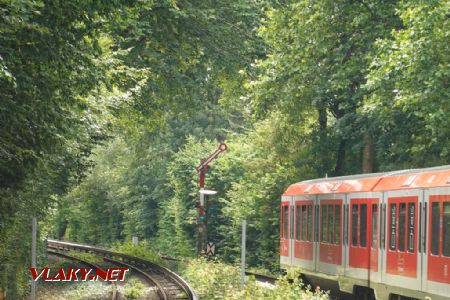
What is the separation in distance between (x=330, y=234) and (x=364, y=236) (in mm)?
2377

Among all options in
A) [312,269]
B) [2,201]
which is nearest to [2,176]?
[2,201]

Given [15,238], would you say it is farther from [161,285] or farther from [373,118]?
[373,118]

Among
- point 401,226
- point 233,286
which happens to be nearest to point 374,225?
point 401,226

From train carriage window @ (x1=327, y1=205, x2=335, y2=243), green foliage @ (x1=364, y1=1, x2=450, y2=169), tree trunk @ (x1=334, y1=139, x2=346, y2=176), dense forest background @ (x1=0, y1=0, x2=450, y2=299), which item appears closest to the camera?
dense forest background @ (x1=0, y1=0, x2=450, y2=299)

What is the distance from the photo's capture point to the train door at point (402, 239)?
58.2 feet

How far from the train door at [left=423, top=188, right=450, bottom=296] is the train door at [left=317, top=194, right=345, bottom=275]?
5259 mm

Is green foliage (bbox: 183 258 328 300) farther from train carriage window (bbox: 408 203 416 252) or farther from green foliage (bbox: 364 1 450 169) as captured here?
green foliage (bbox: 364 1 450 169)

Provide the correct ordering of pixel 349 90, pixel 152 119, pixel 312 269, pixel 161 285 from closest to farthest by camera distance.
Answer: pixel 312 269 < pixel 161 285 < pixel 349 90 < pixel 152 119

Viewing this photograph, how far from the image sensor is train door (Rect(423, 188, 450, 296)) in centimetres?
1625

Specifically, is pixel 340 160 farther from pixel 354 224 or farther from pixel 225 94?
pixel 354 224

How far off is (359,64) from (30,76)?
18586 mm

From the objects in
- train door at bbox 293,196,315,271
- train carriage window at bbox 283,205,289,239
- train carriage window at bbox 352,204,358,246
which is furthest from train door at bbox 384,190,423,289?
train carriage window at bbox 283,205,289,239

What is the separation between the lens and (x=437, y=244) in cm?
1667

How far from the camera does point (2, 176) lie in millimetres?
15227
